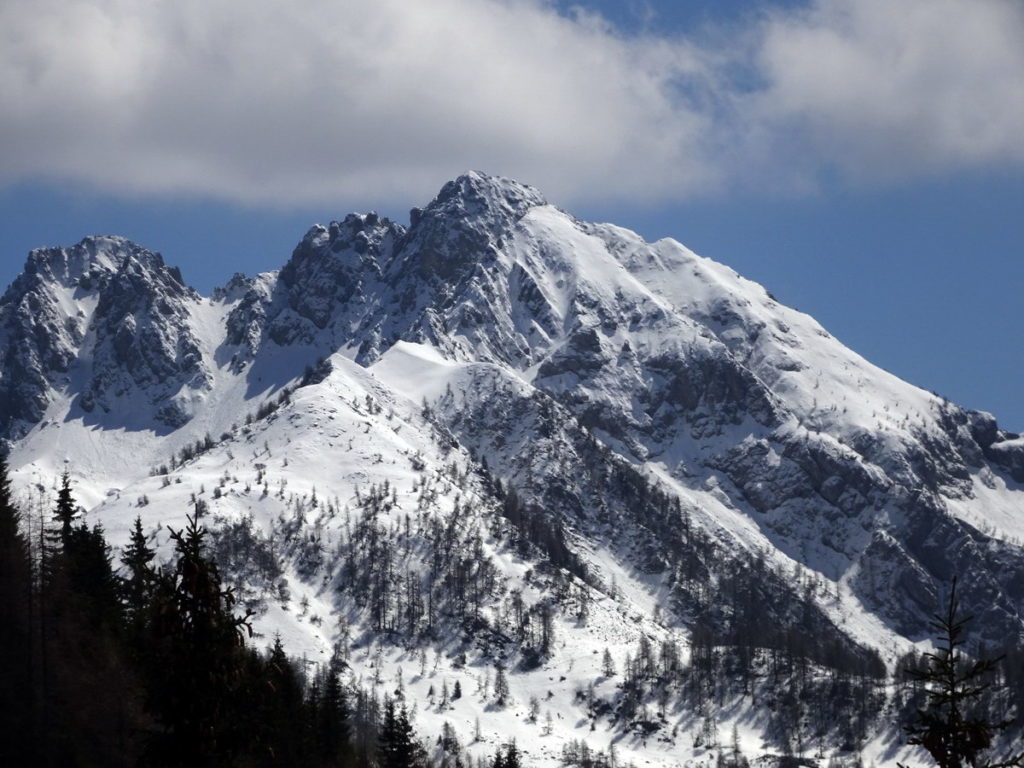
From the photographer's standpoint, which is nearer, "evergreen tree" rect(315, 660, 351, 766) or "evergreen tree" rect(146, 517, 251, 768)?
"evergreen tree" rect(146, 517, 251, 768)

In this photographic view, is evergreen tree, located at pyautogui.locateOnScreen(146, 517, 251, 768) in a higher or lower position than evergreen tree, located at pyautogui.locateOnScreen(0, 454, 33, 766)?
lower

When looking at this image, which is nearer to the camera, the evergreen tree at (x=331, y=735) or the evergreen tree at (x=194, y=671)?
the evergreen tree at (x=194, y=671)

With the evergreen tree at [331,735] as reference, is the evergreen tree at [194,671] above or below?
below

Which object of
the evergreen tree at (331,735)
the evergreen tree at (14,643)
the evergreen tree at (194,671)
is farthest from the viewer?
the evergreen tree at (331,735)

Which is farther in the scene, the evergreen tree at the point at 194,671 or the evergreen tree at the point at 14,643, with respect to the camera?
the evergreen tree at the point at 14,643

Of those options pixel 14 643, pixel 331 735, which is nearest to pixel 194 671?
pixel 14 643

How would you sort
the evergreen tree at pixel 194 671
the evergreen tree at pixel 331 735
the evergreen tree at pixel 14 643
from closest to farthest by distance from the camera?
the evergreen tree at pixel 194 671 → the evergreen tree at pixel 14 643 → the evergreen tree at pixel 331 735

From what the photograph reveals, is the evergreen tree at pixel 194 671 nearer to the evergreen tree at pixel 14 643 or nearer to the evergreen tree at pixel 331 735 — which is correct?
the evergreen tree at pixel 14 643

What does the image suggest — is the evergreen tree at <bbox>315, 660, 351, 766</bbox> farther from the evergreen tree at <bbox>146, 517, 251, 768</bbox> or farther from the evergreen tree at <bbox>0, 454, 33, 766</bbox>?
the evergreen tree at <bbox>146, 517, 251, 768</bbox>

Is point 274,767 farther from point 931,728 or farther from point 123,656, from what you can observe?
point 931,728

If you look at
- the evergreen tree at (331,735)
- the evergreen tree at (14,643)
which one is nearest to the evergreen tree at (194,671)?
Answer: the evergreen tree at (14,643)

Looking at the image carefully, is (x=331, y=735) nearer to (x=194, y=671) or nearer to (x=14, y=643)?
(x=14, y=643)

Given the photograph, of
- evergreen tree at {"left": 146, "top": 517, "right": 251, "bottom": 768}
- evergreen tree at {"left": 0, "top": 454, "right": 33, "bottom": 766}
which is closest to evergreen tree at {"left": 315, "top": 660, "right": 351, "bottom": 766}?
evergreen tree at {"left": 0, "top": 454, "right": 33, "bottom": 766}

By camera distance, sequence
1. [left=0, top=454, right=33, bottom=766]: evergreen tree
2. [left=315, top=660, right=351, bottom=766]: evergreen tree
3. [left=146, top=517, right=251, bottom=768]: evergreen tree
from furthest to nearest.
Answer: [left=315, top=660, right=351, bottom=766]: evergreen tree
[left=0, top=454, right=33, bottom=766]: evergreen tree
[left=146, top=517, right=251, bottom=768]: evergreen tree
